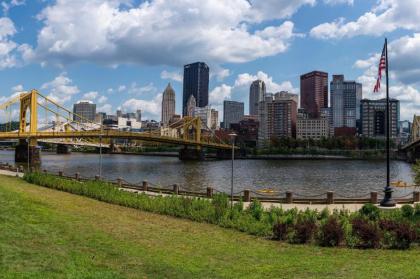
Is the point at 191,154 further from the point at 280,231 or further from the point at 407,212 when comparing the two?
the point at 280,231

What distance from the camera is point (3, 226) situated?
544 inches

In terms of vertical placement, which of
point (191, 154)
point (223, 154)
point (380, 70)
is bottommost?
point (223, 154)

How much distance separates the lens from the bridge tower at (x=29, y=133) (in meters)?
84.2

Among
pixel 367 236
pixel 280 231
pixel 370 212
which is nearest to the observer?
pixel 367 236

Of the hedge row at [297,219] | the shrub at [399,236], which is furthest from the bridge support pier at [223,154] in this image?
the shrub at [399,236]

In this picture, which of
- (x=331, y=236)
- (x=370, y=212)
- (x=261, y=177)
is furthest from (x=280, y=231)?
(x=261, y=177)

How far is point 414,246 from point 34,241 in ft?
37.9

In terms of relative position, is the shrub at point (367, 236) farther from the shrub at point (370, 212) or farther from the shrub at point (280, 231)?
the shrub at point (370, 212)

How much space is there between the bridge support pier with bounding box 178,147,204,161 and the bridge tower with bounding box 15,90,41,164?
45.7 metres

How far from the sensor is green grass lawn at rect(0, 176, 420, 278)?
32.9 feet

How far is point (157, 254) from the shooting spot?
39.7ft

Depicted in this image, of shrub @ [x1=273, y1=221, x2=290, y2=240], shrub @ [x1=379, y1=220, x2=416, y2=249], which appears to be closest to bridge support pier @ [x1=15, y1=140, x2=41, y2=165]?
shrub @ [x1=273, y1=221, x2=290, y2=240]

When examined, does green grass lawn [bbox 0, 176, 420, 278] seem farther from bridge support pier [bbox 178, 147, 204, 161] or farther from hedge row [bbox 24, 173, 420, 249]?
bridge support pier [bbox 178, 147, 204, 161]

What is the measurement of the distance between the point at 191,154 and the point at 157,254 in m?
115
